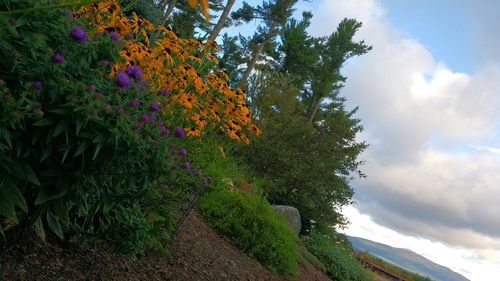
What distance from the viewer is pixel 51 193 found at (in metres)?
1.99

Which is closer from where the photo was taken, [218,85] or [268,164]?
A: [218,85]

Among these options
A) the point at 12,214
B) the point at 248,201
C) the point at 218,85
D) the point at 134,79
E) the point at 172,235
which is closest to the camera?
the point at 12,214

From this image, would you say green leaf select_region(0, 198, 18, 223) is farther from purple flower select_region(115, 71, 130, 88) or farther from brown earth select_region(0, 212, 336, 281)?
purple flower select_region(115, 71, 130, 88)

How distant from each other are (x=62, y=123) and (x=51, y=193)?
1.28 ft

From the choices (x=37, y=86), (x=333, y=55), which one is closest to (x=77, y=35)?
(x=37, y=86)

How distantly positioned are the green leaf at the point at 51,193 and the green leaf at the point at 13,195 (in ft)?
0.19

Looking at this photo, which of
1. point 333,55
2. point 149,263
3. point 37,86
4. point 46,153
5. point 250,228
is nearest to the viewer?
point 37,86

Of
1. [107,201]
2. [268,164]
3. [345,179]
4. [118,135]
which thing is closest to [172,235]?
[107,201]

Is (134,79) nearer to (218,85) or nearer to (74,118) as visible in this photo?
(74,118)

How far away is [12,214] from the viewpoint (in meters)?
1.88

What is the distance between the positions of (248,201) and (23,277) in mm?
3939

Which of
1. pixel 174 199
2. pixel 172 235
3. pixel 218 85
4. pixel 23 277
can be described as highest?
pixel 218 85

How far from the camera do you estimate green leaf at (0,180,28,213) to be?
188cm

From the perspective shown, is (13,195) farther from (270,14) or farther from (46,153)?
(270,14)
